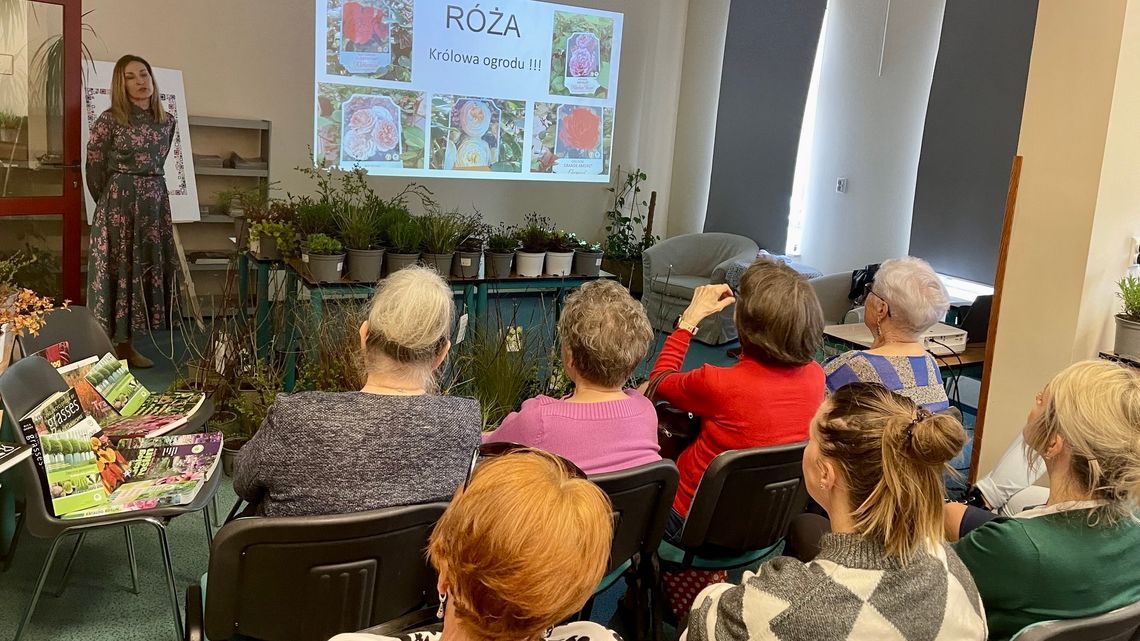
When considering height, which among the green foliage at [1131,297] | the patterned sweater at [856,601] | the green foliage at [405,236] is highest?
→ the green foliage at [1131,297]

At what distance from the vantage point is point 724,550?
2.17m

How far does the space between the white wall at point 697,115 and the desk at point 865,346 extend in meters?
4.00

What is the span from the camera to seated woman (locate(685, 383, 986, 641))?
1.18 m

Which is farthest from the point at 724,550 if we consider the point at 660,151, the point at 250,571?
the point at 660,151

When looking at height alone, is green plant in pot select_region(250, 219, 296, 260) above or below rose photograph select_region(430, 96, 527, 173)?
below

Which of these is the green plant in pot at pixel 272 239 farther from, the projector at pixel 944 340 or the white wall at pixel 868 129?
the white wall at pixel 868 129

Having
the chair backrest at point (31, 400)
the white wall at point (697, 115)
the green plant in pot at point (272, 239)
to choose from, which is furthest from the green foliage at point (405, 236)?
the white wall at point (697, 115)

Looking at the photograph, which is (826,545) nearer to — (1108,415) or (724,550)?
(1108,415)

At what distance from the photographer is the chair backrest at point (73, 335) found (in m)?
2.64

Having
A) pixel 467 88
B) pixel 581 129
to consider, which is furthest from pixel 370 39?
pixel 581 129

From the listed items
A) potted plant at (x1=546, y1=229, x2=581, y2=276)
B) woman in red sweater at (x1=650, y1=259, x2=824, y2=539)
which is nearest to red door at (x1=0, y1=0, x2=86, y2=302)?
potted plant at (x1=546, y1=229, x2=581, y2=276)

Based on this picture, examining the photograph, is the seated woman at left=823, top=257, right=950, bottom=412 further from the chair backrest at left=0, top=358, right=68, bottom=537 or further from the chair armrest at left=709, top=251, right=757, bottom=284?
the chair armrest at left=709, top=251, right=757, bottom=284

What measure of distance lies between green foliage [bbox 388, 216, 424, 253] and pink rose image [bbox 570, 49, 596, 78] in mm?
3593

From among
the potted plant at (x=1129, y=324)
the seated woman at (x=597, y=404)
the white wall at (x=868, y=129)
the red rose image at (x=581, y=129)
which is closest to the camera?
the seated woman at (x=597, y=404)
